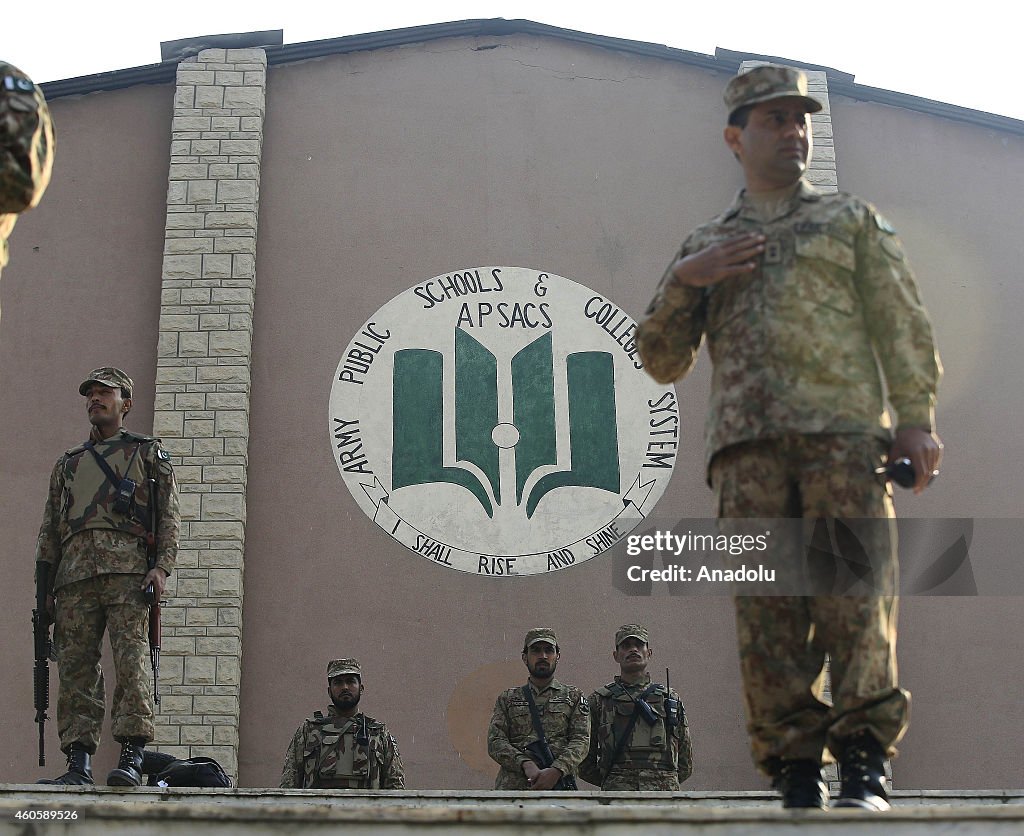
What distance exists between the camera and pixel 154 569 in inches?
258

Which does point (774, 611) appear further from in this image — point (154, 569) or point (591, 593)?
point (591, 593)

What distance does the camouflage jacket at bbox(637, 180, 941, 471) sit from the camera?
13.0 feet

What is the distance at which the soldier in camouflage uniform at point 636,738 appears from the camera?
800cm

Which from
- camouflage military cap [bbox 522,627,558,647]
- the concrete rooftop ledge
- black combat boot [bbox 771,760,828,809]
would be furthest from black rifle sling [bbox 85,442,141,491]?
black combat boot [bbox 771,760,828,809]

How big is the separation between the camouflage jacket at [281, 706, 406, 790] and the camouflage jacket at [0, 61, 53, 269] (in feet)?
14.8

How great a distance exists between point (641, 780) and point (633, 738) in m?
0.25

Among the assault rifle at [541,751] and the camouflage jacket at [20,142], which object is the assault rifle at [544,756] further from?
the camouflage jacket at [20,142]

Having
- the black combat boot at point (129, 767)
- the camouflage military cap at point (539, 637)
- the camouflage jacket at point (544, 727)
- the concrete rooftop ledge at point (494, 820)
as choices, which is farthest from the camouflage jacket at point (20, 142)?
the camouflage military cap at point (539, 637)

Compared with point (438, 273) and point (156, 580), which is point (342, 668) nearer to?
point (156, 580)

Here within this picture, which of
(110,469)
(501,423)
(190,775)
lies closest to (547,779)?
(190,775)

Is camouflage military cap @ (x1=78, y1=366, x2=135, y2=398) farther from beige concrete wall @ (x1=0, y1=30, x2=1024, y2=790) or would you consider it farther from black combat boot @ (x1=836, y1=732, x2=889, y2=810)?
black combat boot @ (x1=836, y1=732, x2=889, y2=810)

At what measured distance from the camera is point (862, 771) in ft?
12.1

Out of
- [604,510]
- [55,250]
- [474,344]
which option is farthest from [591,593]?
[55,250]

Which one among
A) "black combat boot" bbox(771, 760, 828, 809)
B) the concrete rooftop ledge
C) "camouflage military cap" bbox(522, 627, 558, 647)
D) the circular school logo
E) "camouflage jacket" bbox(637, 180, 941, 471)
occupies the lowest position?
the concrete rooftop ledge
